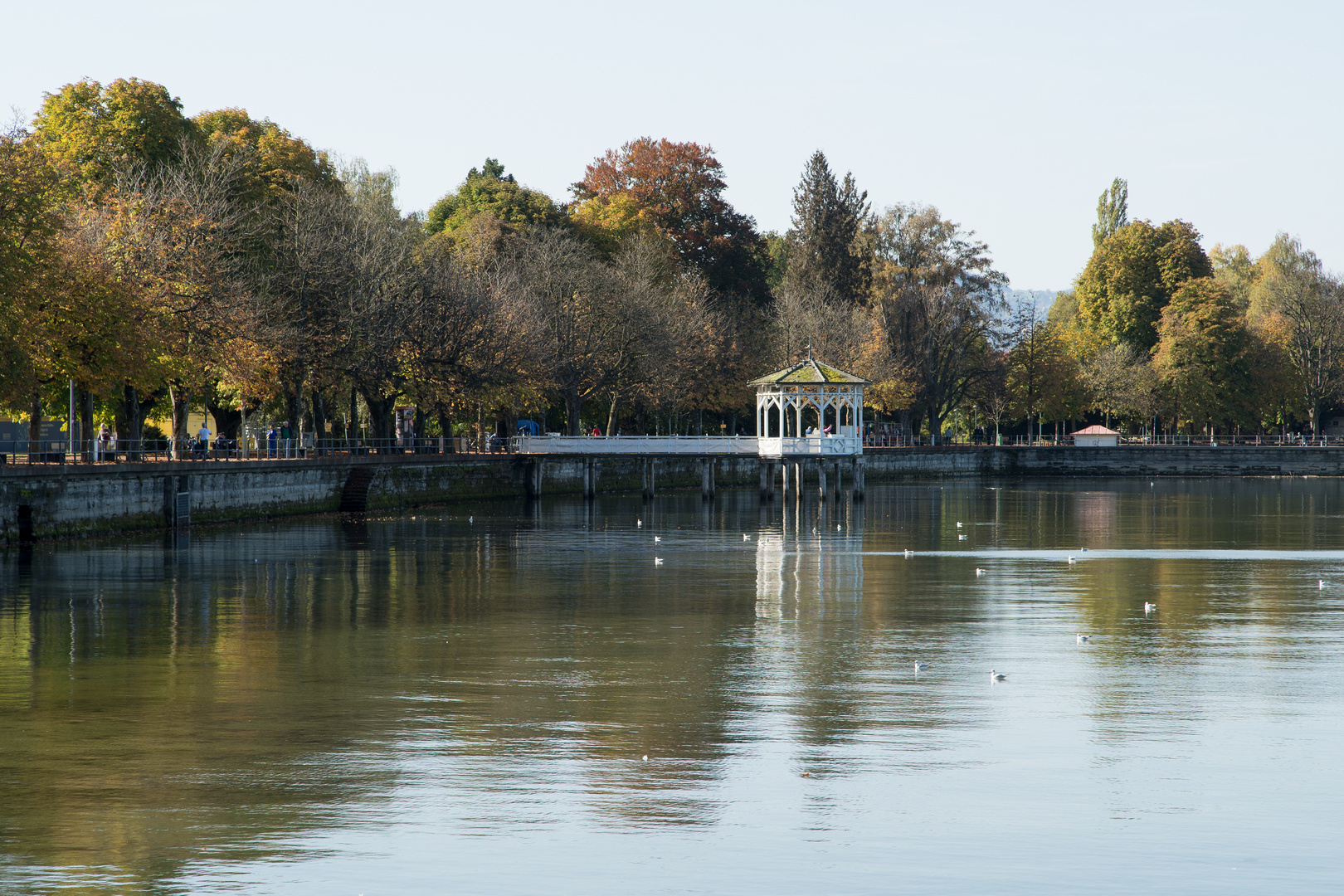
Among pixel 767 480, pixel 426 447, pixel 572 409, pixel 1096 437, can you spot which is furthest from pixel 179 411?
pixel 1096 437

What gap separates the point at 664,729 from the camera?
706 inches

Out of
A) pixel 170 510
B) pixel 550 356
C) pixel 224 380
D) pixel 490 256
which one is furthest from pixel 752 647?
pixel 490 256

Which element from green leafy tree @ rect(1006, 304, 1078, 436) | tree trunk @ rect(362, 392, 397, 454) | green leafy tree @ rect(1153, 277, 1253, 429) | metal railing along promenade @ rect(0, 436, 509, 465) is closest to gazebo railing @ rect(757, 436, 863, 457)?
metal railing along promenade @ rect(0, 436, 509, 465)

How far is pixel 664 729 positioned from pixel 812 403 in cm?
5374

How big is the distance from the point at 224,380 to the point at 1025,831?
149 feet

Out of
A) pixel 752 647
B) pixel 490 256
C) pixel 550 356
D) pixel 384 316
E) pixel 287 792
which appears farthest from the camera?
pixel 490 256

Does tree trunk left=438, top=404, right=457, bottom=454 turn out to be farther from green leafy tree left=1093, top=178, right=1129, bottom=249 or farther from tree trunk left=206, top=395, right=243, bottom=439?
green leafy tree left=1093, top=178, right=1129, bottom=249

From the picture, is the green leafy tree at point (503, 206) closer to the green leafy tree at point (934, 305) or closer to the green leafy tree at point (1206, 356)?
the green leafy tree at point (934, 305)

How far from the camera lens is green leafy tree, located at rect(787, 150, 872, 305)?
103 meters

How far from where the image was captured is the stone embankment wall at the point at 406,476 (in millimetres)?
42531

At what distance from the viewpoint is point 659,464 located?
263 feet

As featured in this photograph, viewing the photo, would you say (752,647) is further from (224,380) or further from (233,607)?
(224,380)

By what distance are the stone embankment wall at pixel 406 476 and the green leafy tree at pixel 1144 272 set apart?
16320mm

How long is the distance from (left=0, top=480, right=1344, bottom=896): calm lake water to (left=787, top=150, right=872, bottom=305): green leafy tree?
66628 millimetres
